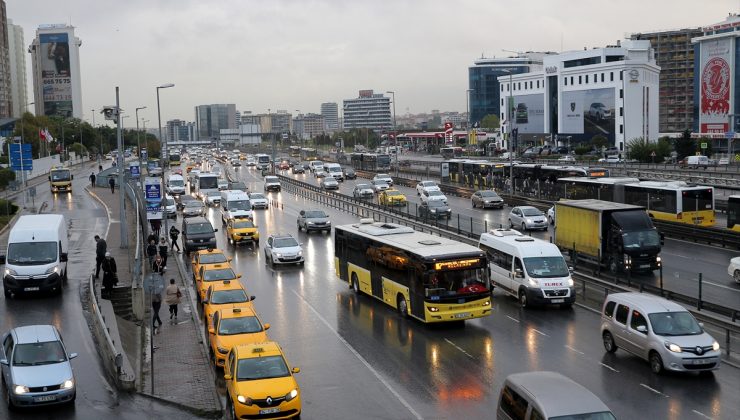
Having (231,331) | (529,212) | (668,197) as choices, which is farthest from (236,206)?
(231,331)

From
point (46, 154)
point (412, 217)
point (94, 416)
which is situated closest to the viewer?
point (94, 416)

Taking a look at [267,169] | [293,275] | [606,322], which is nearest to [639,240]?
[606,322]

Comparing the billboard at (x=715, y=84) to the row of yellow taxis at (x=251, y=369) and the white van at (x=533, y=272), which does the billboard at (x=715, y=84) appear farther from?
the row of yellow taxis at (x=251, y=369)

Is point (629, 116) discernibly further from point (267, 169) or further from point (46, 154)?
point (46, 154)

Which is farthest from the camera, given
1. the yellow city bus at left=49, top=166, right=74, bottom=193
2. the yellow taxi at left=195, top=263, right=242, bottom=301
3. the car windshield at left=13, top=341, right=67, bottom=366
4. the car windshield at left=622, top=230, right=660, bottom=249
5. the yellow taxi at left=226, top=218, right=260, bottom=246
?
the yellow city bus at left=49, top=166, right=74, bottom=193

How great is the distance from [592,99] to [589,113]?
2.34 meters

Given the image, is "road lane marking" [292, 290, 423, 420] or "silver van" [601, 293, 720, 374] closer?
"road lane marking" [292, 290, 423, 420]

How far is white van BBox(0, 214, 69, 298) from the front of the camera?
25609mm

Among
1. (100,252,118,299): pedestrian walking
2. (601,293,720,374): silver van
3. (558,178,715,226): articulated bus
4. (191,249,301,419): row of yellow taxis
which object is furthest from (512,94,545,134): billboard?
(191,249,301,419): row of yellow taxis

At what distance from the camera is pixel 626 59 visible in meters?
132

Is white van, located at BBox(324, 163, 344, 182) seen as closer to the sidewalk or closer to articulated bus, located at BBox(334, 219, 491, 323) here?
the sidewalk

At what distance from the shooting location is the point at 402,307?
23.7m

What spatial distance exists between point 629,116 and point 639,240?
106 m

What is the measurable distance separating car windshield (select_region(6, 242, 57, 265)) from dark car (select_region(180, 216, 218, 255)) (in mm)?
12888
